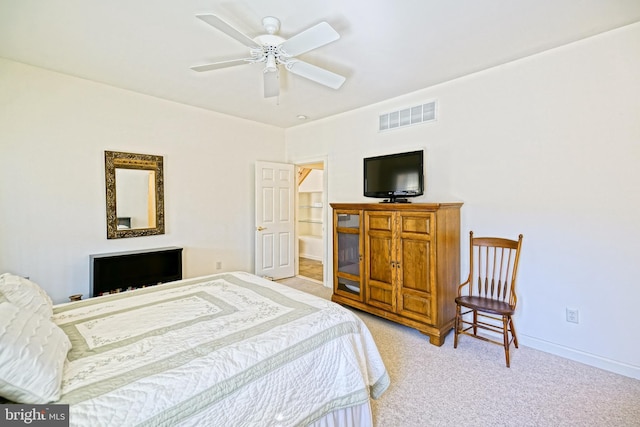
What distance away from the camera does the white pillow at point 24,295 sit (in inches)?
55.3

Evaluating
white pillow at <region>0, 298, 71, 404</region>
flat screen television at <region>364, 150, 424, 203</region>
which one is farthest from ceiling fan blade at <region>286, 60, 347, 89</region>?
white pillow at <region>0, 298, 71, 404</region>

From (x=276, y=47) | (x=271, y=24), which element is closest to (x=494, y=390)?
(x=276, y=47)

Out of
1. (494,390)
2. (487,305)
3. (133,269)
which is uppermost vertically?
(133,269)

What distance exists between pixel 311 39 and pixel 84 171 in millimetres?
2917

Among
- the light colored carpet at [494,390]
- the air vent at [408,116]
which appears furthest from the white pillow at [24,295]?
the air vent at [408,116]

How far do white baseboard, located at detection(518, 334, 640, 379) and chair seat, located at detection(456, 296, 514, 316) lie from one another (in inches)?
20.5

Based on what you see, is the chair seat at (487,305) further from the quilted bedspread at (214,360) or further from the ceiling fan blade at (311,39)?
the ceiling fan blade at (311,39)

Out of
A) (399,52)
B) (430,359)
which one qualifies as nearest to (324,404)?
(430,359)

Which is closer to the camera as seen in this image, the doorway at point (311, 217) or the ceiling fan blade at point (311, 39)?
the ceiling fan blade at point (311, 39)

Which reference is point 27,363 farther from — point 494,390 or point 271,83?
point 494,390

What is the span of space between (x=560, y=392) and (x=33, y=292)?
3.40 metres

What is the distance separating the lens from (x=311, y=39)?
1.87 metres

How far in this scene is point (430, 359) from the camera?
7.99 ft

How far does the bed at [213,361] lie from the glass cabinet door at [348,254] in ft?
4.99
